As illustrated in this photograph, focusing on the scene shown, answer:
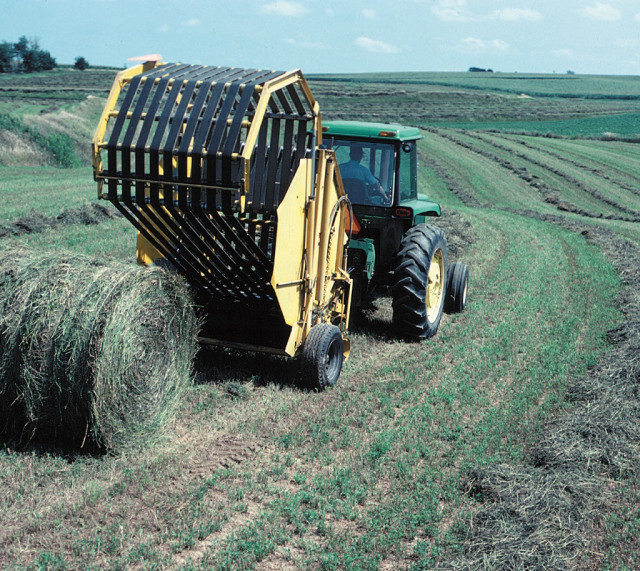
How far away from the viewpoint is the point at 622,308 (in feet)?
31.9

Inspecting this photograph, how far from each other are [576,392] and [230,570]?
13.7 feet

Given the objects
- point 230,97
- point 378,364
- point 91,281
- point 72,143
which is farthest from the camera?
point 72,143

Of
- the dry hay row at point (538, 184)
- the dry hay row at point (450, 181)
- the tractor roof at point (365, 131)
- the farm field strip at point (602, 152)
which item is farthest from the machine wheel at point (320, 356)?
the farm field strip at point (602, 152)

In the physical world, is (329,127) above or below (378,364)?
above

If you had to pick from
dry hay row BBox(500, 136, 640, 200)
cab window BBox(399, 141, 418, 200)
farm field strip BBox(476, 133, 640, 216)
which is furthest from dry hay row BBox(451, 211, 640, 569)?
dry hay row BBox(500, 136, 640, 200)

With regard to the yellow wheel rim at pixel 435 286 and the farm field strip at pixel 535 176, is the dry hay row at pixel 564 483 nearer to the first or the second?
the yellow wheel rim at pixel 435 286

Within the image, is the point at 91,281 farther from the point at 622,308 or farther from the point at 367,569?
the point at 622,308

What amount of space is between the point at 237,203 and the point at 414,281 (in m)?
3.18

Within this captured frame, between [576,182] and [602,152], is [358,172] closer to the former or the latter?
[576,182]

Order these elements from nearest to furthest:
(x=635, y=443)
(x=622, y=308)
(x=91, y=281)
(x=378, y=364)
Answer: (x=91, y=281) < (x=635, y=443) < (x=378, y=364) < (x=622, y=308)

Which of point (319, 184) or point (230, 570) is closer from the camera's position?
point (230, 570)

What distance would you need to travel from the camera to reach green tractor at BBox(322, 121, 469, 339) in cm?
774

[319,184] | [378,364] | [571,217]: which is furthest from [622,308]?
[571,217]

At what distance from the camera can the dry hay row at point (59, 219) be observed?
12.9 metres
